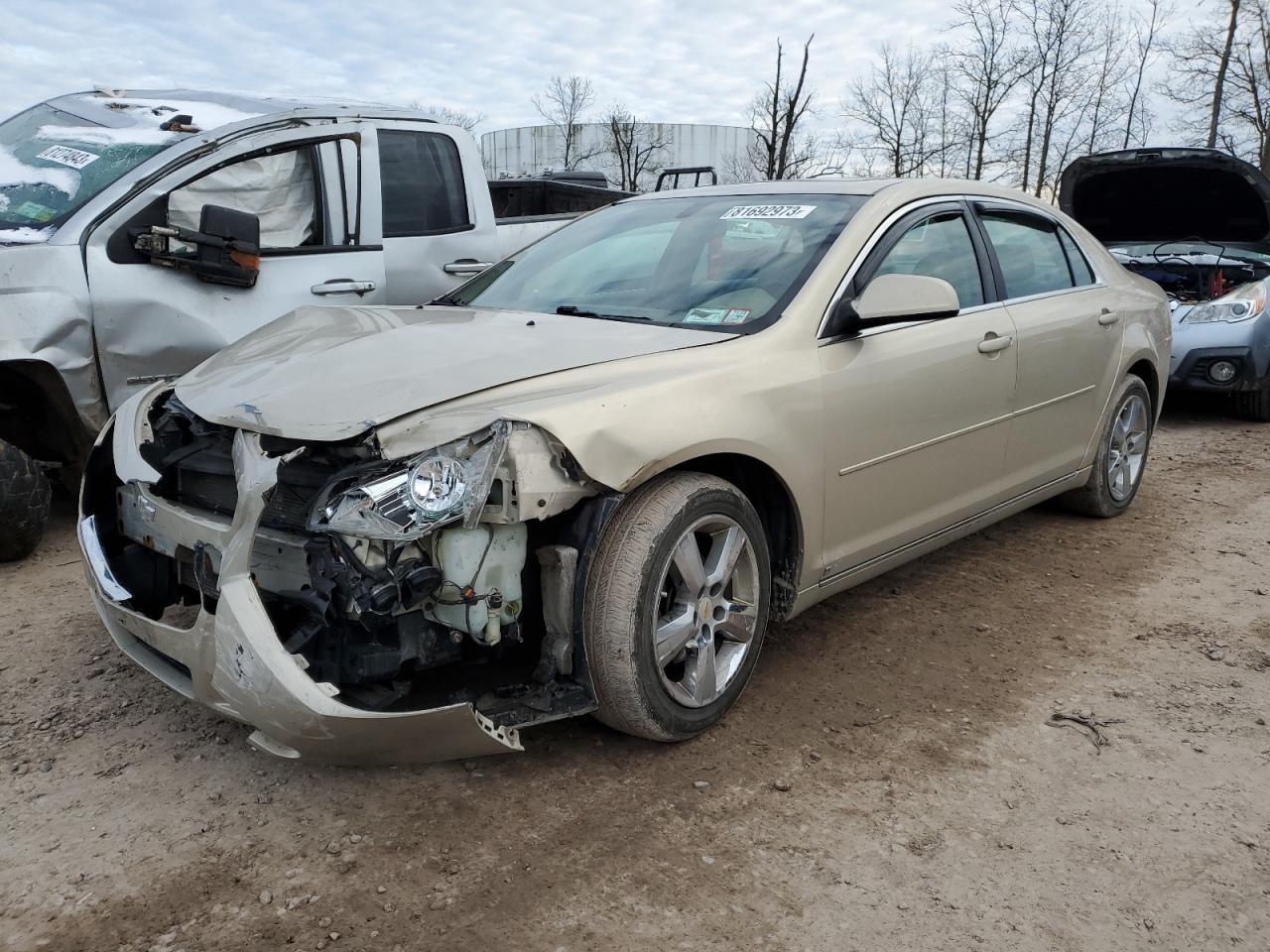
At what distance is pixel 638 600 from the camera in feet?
8.70

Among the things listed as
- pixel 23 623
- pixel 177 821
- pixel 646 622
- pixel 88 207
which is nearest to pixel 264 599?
pixel 177 821

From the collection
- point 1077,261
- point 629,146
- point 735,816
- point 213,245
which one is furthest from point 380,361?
point 629,146

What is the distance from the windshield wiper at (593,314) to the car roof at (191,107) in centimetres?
230

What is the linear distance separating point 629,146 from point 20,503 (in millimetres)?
24975

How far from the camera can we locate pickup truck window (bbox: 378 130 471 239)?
17.8ft

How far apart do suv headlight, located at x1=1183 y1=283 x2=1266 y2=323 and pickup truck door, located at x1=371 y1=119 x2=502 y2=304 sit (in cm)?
556

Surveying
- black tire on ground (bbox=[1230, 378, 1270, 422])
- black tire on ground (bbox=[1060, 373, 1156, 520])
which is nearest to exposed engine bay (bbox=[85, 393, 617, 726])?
black tire on ground (bbox=[1060, 373, 1156, 520])

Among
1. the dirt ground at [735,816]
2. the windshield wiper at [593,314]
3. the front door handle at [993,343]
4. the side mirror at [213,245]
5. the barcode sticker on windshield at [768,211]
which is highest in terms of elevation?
the barcode sticker on windshield at [768,211]

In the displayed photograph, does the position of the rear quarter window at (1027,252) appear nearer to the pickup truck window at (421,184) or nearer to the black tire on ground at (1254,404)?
the pickup truck window at (421,184)

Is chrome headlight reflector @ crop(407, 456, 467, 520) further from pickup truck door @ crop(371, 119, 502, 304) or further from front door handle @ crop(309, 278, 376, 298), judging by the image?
pickup truck door @ crop(371, 119, 502, 304)

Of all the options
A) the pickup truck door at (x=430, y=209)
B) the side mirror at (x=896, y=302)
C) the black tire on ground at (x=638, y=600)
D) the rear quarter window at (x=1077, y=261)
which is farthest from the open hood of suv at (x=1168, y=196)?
the black tire on ground at (x=638, y=600)

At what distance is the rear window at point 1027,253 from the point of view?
166 inches

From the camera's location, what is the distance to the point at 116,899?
2285mm

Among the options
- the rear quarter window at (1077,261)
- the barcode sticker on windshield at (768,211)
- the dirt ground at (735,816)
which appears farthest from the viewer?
the rear quarter window at (1077,261)
